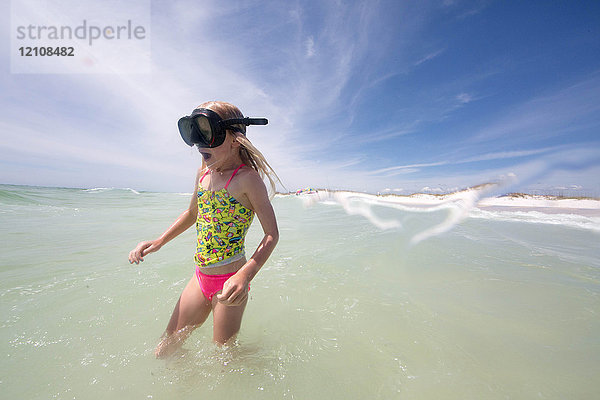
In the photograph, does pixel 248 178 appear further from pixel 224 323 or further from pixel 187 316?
pixel 187 316

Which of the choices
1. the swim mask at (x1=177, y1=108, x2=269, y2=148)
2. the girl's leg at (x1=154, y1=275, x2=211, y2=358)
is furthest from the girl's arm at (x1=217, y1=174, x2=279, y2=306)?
the girl's leg at (x1=154, y1=275, x2=211, y2=358)

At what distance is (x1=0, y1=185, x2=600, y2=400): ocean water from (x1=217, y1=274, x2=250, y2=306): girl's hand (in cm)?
81

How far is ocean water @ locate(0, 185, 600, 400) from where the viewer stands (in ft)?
5.16

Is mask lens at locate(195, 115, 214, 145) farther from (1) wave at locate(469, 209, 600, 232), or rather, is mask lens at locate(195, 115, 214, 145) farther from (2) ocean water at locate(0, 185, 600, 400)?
(1) wave at locate(469, 209, 600, 232)

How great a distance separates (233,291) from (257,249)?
0.26m

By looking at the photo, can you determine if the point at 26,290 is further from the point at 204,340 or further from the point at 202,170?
the point at 202,170

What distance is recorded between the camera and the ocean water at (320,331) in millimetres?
1574

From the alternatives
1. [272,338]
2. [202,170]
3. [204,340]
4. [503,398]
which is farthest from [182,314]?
[503,398]

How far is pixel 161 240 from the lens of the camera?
1.98 meters

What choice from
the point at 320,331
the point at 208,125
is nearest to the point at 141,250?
the point at 208,125

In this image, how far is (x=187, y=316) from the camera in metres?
1.88

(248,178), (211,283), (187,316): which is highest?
(248,178)

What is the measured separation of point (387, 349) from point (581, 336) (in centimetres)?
192

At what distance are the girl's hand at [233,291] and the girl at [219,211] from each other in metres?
0.39
